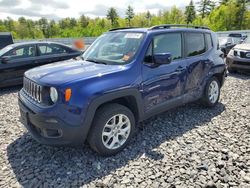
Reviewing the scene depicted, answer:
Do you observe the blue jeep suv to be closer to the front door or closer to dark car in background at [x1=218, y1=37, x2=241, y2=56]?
the front door

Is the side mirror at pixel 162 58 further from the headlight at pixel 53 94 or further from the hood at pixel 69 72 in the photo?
the headlight at pixel 53 94

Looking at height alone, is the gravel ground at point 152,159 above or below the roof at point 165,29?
below

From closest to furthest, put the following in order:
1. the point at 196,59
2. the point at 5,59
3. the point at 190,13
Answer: the point at 196,59 → the point at 5,59 → the point at 190,13

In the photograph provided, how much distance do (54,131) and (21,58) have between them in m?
4.97

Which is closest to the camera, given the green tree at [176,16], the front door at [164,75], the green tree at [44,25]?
the front door at [164,75]

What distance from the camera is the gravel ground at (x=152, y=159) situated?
279 centimetres

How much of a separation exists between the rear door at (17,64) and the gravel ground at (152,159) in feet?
8.86

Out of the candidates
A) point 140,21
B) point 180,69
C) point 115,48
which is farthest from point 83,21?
point 180,69

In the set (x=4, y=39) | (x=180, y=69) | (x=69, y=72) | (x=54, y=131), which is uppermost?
(x=4, y=39)

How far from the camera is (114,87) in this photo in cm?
307

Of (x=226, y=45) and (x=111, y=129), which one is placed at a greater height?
(x=226, y=45)

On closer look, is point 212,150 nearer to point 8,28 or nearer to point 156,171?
point 156,171

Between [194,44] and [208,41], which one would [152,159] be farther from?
[208,41]

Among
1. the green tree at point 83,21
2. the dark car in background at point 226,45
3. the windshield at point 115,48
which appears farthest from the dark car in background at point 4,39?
the green tree at point 83,21
